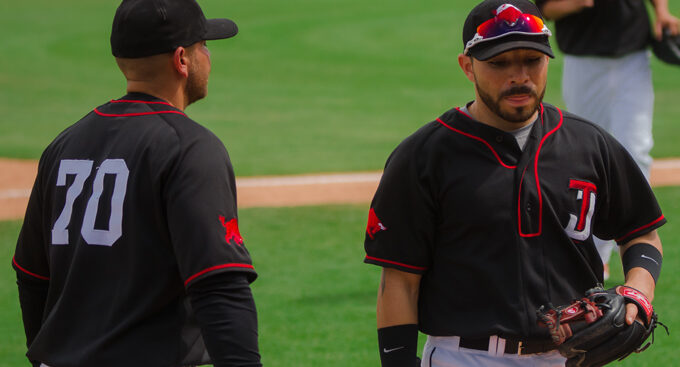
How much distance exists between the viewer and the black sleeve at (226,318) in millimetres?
2803

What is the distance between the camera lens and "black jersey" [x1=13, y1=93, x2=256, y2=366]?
9.58 feet

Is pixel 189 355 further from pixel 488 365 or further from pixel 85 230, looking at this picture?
pixel 488 365

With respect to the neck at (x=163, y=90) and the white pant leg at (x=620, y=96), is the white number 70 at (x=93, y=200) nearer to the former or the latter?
the neck at (x=163, y=90)

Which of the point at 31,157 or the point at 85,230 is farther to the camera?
the point at 31,157

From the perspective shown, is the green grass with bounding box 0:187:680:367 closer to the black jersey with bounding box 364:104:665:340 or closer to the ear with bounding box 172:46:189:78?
the black jersey with bounding box 364:104:665:340

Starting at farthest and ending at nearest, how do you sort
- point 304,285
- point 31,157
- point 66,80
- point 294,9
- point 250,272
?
point 294,9 → point 66,80 → point 31,157 → point 304,285 → point 250,272

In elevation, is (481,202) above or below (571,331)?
above

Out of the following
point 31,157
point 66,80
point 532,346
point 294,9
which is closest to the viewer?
point 532,346

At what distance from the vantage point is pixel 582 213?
10.8 ft

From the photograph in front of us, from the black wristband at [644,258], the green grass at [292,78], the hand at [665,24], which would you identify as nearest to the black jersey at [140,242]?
the black wristband at [644,258]

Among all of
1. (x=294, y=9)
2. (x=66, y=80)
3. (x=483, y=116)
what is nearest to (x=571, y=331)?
(x=483, y=116)

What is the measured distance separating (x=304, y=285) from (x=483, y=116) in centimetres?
425

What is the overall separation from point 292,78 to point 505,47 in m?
19.1

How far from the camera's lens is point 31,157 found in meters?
13.3
